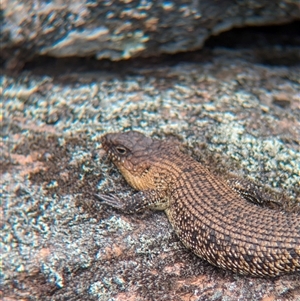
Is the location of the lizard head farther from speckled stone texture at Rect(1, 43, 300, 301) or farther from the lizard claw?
the lizard claw

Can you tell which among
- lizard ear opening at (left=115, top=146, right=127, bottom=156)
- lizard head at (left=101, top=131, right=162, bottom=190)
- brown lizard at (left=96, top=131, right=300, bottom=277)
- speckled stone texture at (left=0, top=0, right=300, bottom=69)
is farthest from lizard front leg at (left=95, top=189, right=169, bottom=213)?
speckled stone texture at (left=0, top=0, right=300, bottom=69)

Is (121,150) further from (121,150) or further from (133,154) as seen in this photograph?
(133,154)

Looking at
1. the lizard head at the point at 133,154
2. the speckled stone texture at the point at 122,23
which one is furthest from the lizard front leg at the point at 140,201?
the speckled stone texture at the point at 122,23

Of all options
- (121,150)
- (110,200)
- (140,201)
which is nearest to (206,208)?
(140,201)

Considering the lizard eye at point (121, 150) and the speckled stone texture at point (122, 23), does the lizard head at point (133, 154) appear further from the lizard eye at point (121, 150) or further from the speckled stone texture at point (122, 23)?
the speckled stone texture at point (122, 23)

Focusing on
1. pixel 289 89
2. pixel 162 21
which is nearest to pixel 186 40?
pixel 162 21

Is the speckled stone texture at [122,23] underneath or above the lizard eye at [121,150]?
above

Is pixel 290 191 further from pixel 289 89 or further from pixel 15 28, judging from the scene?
pixel 15 28
